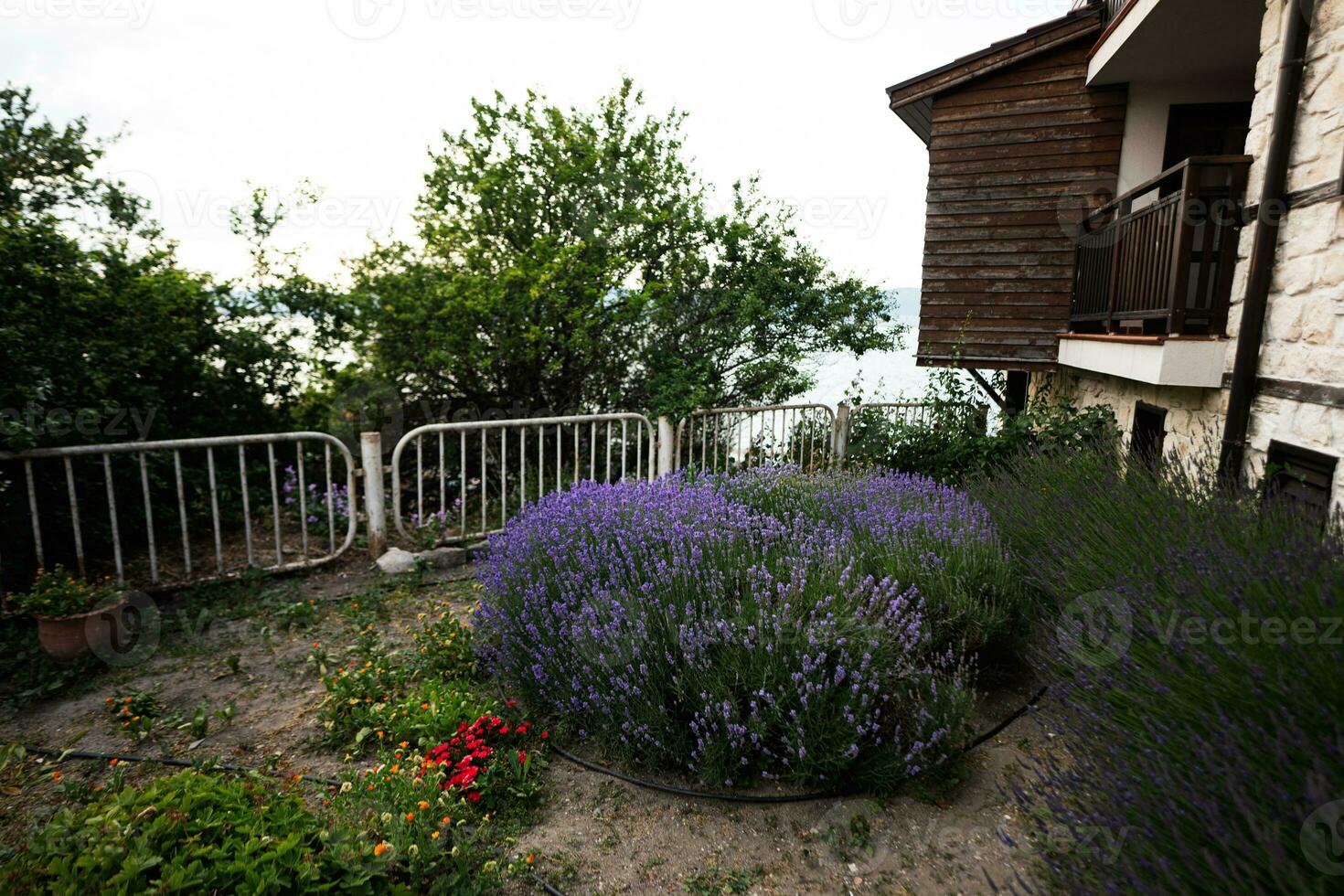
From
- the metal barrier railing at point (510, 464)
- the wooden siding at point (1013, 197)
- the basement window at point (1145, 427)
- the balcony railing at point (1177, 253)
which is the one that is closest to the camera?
the balcony railing at point (1177, 253)

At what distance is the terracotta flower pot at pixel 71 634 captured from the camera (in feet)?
13.3

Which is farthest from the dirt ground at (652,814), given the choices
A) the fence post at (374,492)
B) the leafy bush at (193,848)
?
the fence post at (374,492)

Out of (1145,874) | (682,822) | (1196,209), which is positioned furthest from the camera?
(1196,209)

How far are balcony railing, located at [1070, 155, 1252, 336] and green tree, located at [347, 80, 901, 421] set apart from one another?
12.3ft

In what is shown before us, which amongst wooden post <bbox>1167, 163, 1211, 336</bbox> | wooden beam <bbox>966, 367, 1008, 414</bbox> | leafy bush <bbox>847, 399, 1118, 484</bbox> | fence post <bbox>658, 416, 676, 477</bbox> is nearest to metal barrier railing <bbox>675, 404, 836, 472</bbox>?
fence post <bbox>658, 416, 676, 477</bbox>

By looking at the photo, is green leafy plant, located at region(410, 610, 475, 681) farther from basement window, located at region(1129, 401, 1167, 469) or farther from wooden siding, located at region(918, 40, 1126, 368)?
wooden siding, located at region(918, 40, 1126, 368)

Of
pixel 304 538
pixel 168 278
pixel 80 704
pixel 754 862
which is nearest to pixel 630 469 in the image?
pixel 304 538

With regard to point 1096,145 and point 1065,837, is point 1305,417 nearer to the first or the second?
point 1065,837

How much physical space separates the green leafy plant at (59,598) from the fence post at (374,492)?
73.0 inches

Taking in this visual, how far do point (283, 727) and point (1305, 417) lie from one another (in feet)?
20.2

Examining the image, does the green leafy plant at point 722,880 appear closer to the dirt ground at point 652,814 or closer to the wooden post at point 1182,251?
the dirt ground at point 652,814

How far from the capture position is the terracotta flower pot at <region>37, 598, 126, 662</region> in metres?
4.05

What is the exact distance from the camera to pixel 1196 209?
5234mm

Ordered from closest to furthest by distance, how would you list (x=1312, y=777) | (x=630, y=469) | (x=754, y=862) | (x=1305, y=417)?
1. (x=1312, y=777)
2. (x=754, y=862)
3. (x=1305, y=417)
4. (x=630, y=469)
